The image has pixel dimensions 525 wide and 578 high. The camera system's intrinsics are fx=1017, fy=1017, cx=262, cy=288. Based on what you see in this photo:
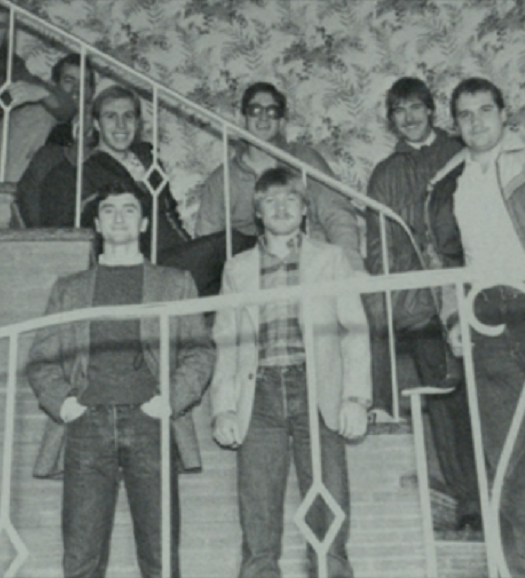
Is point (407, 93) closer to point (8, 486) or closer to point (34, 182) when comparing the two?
point (34, 182)

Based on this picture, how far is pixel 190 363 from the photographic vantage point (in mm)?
2797

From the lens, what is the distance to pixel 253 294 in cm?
217

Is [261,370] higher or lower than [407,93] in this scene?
lower

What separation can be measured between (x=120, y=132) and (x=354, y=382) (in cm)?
167

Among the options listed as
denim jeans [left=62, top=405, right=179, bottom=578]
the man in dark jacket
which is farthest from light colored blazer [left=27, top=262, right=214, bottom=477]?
the man in dark jacket

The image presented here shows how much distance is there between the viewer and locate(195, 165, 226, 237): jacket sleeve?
3.98 metres

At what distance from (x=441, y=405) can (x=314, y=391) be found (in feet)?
5.11

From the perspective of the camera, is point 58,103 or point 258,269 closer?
point 258,269

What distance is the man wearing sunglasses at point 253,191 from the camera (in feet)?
12.8

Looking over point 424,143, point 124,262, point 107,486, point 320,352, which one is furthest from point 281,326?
point 424,143

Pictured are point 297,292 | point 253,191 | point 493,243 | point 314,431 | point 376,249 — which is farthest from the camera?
point 253,191

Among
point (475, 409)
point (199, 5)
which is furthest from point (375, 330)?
point (199, 5)

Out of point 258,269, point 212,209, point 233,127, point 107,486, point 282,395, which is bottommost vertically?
point 107,486

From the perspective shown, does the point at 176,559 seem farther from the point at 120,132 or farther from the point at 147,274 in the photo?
the point at 120,132
